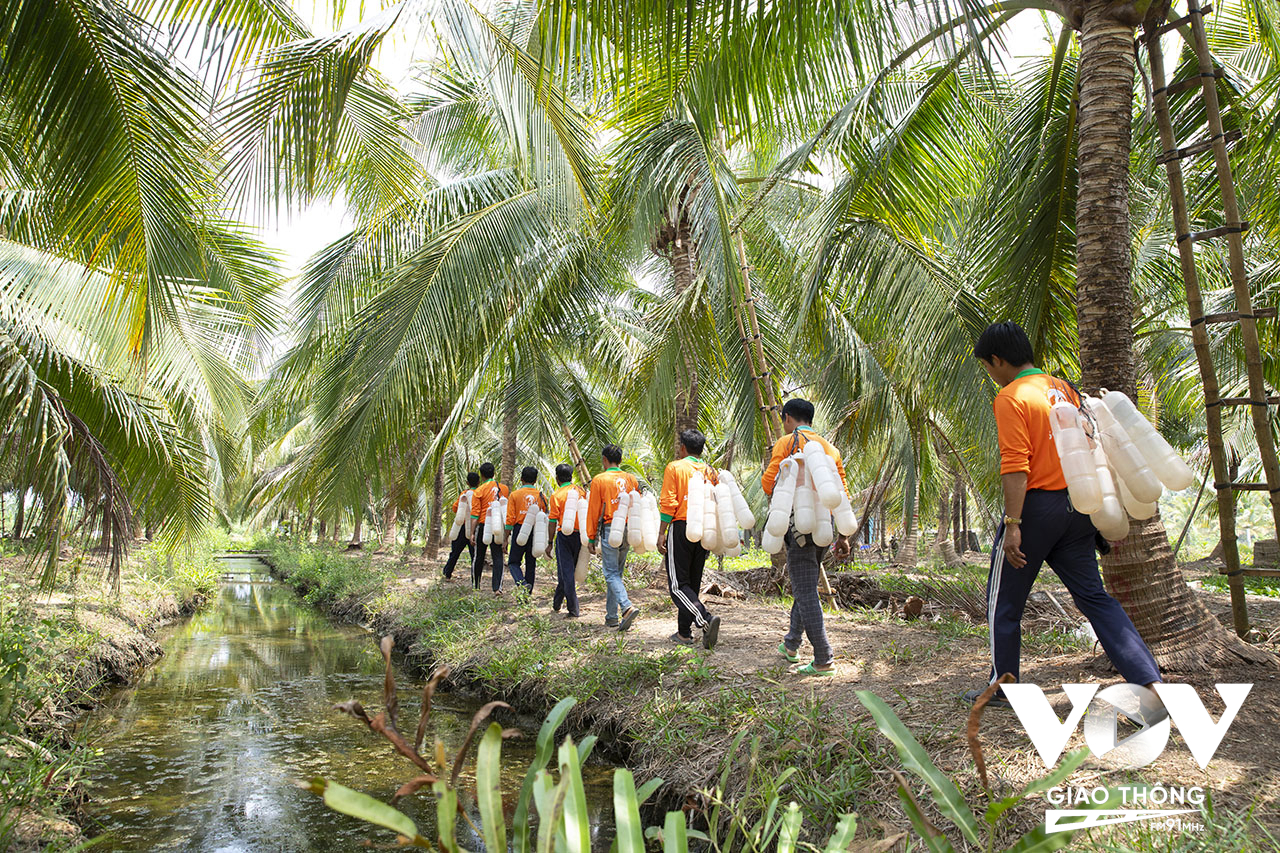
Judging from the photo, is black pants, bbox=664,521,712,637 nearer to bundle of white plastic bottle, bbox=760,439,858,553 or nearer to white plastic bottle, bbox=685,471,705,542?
white plastic bottle, bbox=685,471,705,542

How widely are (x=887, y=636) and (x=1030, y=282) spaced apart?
9.68ft

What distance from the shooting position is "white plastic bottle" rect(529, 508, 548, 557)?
31.4 feet

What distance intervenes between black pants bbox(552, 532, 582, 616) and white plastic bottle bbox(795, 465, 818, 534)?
3795 millimetres

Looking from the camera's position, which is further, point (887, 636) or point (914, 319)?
point (914, 319)

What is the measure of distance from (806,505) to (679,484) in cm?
155

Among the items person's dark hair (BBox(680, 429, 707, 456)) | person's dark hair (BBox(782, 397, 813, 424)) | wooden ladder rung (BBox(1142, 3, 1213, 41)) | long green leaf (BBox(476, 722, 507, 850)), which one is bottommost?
long green leaf (BBox(476, 722, 507, 850))

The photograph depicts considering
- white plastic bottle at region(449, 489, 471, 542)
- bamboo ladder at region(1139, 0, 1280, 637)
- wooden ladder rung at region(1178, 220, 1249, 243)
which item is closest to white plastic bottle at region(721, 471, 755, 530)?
bamboo ladder at region(1139, 0, 1280, 637)

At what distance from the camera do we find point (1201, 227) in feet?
28.2

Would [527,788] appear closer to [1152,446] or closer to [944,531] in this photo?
[1152,446]

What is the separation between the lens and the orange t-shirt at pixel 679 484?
246 inches

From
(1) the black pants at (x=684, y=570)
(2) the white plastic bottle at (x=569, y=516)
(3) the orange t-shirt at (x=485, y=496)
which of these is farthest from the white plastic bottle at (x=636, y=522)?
(3) the orange t-shirt at (x=485, y=496)

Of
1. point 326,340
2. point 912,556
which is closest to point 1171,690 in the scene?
point 326,340

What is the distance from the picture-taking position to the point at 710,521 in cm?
591

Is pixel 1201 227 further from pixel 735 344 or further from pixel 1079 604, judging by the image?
pixel 1079 604
